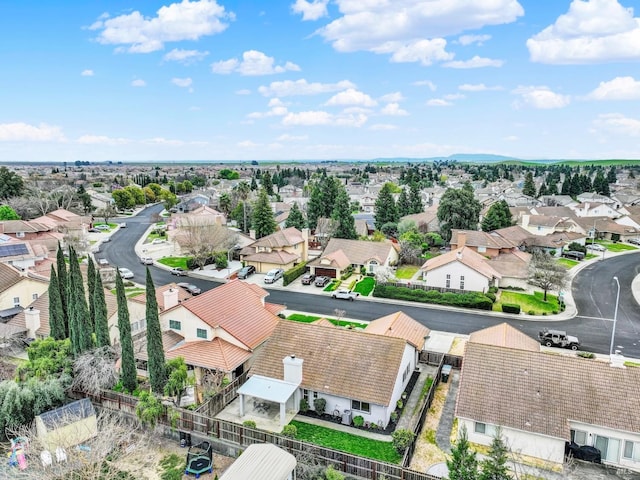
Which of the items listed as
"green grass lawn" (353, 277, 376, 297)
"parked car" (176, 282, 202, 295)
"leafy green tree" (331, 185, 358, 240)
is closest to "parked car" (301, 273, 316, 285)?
"green grass lawn" (353, 277, 376, 297)

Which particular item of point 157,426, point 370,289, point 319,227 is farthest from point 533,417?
point 319,227

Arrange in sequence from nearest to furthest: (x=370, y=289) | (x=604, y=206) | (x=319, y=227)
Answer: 1. (x=370, y=289)
2. (x=319, y=227)
3. (x=604, y=206)

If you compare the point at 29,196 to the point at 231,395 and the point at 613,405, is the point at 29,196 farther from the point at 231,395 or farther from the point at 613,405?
the point at 613,405

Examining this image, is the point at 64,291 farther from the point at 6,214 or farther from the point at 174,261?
the point at 6,214

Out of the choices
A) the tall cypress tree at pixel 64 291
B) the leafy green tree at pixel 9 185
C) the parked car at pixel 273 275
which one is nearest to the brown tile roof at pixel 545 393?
the tall cypress tree at pixel 64 291

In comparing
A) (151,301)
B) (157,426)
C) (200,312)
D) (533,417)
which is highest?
(151,301)
